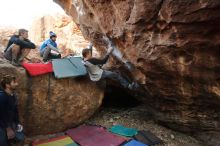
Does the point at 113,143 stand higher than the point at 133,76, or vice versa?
the point at 133,76

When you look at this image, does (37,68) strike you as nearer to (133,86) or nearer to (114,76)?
(114,76)

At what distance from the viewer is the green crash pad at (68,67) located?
8031 mm

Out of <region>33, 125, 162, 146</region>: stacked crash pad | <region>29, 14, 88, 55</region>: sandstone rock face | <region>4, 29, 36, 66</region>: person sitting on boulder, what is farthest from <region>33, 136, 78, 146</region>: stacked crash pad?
<region>29, 14, 88, 55</region>: sandstone rock face

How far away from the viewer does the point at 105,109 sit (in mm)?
10039

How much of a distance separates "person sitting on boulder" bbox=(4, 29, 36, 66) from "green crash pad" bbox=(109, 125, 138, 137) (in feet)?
10.8

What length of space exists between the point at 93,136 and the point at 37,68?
2446mm

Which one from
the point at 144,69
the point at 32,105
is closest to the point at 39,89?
the point at 32,105

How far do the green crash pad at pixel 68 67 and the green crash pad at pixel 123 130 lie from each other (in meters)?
1.87

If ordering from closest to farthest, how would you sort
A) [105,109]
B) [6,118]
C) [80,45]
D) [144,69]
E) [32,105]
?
[6,118] → [144,69] → [32,105] → [105,109] → [80,45]

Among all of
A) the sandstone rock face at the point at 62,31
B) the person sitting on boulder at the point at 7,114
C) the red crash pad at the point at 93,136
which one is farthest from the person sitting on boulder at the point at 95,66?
the sandstone rock face at the point at 62,31

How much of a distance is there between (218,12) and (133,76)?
3584 millimetres

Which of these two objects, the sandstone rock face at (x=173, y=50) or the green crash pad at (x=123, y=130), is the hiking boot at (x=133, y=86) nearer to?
the sandstone rock face at (x=173, y=50)

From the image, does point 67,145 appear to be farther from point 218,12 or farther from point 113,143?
point 218,12

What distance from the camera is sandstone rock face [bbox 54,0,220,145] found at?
215 inches
